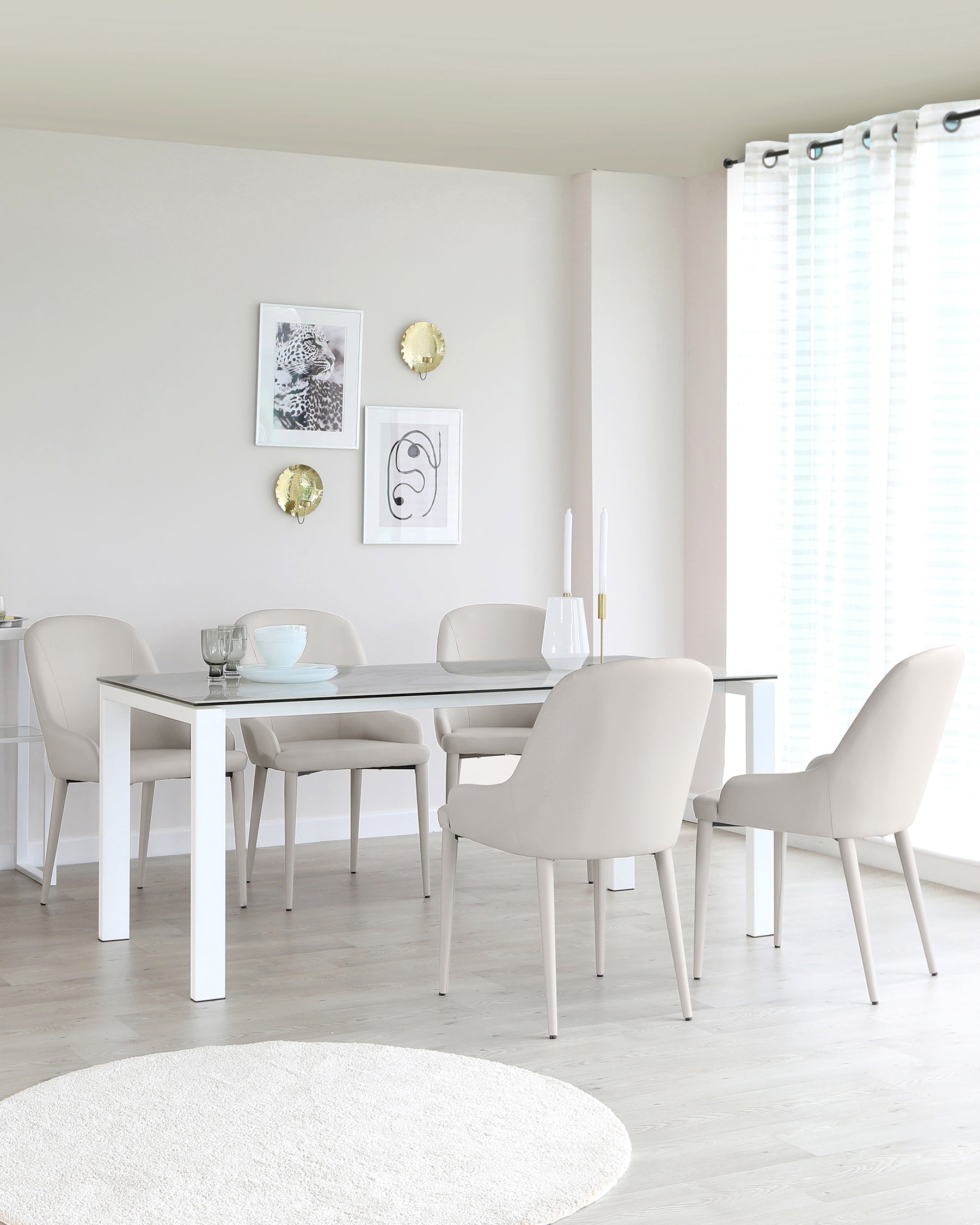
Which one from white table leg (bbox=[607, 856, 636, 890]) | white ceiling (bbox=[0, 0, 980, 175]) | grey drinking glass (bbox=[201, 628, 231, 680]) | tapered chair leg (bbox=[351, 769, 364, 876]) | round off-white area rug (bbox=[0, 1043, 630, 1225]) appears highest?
white ceiling (bbox=[0, 0, 980, 175])

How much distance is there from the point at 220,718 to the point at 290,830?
105 cm

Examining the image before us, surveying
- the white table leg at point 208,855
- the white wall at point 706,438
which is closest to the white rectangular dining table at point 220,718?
the white table leg at point 208,855

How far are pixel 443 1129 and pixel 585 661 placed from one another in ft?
6.24

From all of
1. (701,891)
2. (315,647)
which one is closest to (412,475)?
(315,647)

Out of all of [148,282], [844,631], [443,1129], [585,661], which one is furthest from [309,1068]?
Result: [148,282]

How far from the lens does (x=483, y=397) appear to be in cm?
556

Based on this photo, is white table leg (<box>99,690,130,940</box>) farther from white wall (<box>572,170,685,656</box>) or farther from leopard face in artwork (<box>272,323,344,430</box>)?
white wall (<box>572,170,685,656</box>)

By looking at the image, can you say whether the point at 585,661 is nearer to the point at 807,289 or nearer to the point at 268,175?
the point at 807,289

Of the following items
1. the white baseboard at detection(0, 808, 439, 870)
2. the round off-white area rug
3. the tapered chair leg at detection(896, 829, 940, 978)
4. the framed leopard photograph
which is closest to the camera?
the round off-white area rug

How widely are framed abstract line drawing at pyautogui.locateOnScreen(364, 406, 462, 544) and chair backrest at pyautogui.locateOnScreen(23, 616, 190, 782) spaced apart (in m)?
1.12

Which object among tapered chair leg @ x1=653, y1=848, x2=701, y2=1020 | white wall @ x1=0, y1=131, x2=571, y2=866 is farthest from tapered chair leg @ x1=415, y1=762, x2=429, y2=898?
tapered chair leg @ x1=653, y1=848, x2=701, y2=1020

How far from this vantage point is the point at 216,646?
12.2 feet

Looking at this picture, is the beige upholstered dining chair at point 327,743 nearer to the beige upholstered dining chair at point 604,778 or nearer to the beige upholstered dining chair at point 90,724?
the beige upholstered dining chair at point 90,724

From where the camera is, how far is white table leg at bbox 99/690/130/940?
12.5ft
